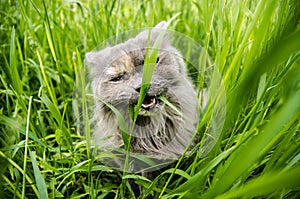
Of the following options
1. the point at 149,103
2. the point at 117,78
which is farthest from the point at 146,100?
the point at 117,78

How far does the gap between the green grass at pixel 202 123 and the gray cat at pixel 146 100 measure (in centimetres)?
11

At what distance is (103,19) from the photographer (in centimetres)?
207

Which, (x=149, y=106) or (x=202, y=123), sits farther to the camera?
(x=149, y=106)

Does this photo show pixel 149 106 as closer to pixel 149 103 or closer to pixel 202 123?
pixel 149 103

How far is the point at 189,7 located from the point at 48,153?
1.51m

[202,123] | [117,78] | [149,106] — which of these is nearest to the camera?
[202,123]

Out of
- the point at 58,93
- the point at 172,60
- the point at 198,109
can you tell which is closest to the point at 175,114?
the point at 198,109

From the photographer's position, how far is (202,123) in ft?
3.81

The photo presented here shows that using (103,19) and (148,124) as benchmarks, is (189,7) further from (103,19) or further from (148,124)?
(148,124)

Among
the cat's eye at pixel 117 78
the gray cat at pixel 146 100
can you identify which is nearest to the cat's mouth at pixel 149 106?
the gray cat at pixel 146 100

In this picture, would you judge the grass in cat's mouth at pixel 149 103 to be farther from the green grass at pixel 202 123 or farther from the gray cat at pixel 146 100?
the green grass at pixel 202 123

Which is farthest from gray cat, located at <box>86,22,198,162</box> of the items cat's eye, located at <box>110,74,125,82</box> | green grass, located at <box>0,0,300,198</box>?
green grass, located at <box>0,0,300,198</box>

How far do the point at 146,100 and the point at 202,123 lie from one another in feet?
0.89

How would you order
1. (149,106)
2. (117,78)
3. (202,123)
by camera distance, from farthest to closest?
(117,78)
(149,106)
(202,123)
